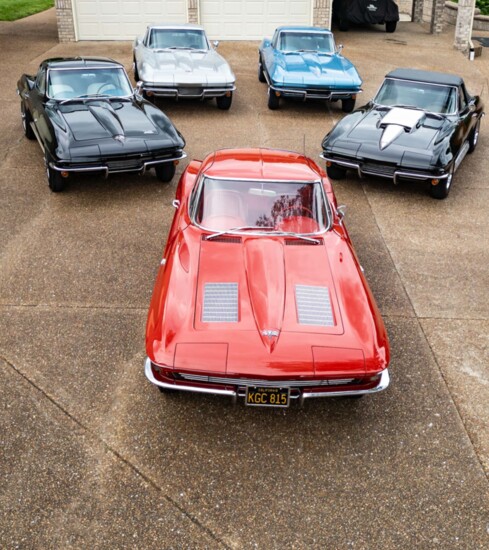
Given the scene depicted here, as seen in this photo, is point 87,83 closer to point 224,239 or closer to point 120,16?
point 224,239

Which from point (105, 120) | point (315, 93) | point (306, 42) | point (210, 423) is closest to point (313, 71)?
point (315, 93)

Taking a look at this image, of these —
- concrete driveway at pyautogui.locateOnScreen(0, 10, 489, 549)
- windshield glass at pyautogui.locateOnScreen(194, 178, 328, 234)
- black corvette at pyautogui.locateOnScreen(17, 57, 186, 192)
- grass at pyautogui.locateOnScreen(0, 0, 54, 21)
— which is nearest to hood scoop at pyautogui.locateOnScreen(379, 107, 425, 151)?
concrete driveway at pyautogui.locateOnScreen(0, 10, 489, 549)

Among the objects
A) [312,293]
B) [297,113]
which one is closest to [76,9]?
[297,113]

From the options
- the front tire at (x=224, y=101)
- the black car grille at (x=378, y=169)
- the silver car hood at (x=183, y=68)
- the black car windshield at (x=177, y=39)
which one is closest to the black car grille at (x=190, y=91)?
the silver car hood at (x=183, y=68)

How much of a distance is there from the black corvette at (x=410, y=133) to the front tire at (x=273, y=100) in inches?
113

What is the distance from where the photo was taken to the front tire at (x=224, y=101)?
470 inches

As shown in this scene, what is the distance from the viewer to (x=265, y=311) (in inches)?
180

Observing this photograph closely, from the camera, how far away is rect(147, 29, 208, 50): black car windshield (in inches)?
500

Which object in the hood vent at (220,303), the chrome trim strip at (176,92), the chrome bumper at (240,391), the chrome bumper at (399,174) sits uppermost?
the hood vent at (220,303)

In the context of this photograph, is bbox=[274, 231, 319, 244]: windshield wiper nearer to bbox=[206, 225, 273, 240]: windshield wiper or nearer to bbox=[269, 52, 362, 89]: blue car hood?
bbox=[206, 225, 273, 240]: windshield wiper

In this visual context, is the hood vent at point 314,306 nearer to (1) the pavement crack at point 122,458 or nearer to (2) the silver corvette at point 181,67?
(1) the pavement crack at point 122,458

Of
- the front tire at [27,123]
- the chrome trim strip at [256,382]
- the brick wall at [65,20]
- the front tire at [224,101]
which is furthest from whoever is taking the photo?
the brick wall at [65,20]

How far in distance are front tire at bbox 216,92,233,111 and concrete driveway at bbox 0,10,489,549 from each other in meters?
4.85

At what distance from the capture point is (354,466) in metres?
4.22
